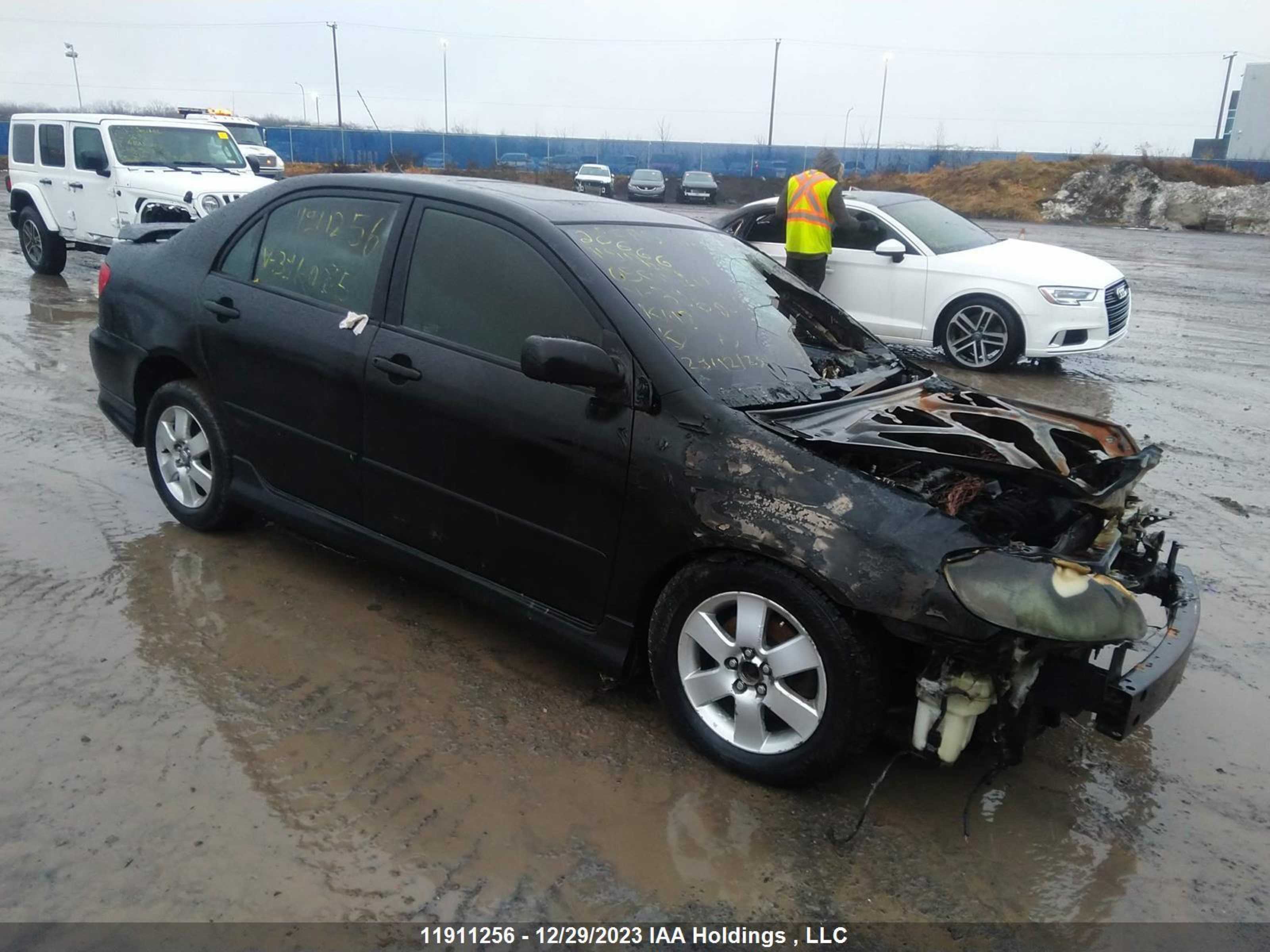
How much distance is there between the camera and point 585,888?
2.64m

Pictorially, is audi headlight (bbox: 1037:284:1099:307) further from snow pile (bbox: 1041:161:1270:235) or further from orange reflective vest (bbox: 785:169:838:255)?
snow pile (bbox: 1041:161:1270:235)

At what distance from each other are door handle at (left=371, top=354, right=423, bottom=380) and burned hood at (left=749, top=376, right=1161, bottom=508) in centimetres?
131

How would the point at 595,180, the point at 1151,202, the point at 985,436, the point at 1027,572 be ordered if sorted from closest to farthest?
1. the point at 1027,572
2. the point at 985,436
3. the point at 1151,202
4. the point at 595,180

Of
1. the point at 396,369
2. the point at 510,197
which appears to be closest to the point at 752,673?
the point at 396,369

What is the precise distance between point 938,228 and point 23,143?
11981mm

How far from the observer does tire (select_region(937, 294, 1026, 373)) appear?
8.91 metres

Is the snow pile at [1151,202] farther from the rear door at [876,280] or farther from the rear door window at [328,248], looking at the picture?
the rear door window at [328,248]

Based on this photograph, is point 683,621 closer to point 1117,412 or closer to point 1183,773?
point 1183,773

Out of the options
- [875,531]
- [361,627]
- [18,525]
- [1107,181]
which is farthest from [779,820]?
[1107,181]

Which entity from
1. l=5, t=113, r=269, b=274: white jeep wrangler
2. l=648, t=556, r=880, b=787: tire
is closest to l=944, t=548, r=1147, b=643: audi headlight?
l=648, t=556, r=880, b=787: tire

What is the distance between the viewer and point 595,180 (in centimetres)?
3494

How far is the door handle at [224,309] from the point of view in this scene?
4250 millimetres

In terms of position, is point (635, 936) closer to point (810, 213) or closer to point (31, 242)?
point (810, 213)

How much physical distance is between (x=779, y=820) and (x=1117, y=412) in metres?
6.05
